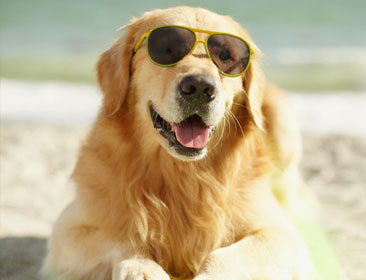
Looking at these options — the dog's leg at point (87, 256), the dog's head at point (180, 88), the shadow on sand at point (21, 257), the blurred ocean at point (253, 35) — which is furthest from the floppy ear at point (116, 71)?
the blurred ocean at point (253, 35)

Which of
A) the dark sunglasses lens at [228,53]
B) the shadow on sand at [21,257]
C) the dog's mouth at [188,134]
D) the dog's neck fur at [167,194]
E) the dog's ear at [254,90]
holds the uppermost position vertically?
the dark sunglasses lens at [228,53]

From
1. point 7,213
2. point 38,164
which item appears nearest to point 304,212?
point 7,213

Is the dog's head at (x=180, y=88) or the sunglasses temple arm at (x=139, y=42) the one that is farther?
the sunglasses temple arm at (x=139, y=42)

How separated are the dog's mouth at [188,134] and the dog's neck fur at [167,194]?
0.25 meters

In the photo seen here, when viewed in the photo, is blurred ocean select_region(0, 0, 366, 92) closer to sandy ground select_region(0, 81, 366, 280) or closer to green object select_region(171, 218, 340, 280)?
sandy ground select_region(0, 81, 366, 280)

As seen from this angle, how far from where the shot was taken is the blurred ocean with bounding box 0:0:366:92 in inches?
487

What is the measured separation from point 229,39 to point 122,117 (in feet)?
2.49

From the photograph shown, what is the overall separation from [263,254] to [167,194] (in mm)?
640

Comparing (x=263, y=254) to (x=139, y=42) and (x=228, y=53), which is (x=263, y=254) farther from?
(x=139, y=42)

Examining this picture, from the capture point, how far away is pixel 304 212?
400 cm

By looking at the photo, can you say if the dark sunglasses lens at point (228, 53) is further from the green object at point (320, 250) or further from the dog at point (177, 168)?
the green object at point (320, 250)

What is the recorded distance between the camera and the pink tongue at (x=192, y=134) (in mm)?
2613

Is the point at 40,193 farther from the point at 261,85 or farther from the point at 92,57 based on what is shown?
the point at 92,57

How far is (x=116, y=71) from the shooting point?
2.96 metres
